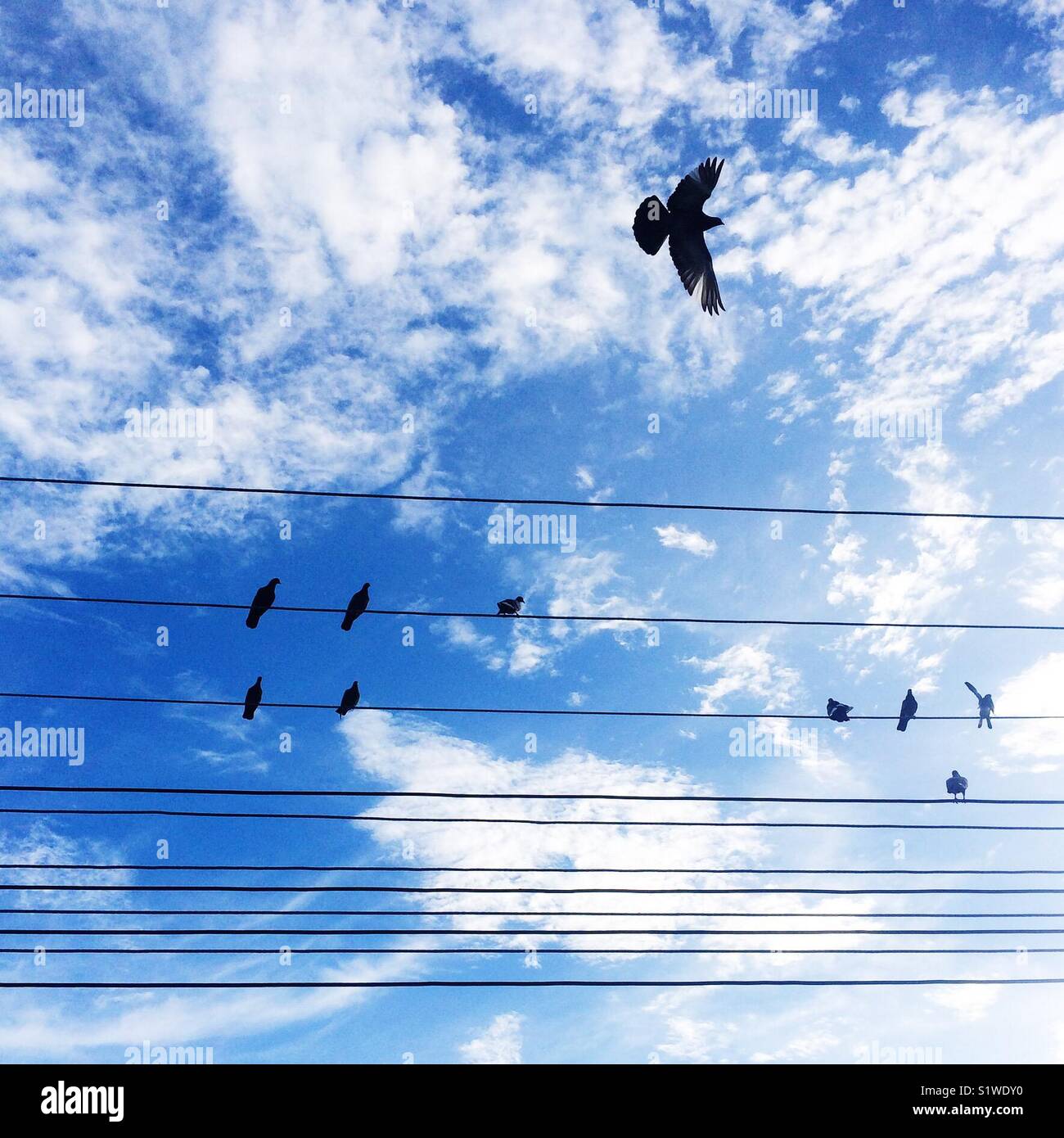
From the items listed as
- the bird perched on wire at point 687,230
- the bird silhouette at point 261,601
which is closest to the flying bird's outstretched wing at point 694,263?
the bird perched on wire at point 687,230

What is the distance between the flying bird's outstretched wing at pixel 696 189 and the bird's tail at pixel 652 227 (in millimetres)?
124

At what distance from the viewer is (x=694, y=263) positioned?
8.80 metres

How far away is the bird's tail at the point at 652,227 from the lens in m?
8.59

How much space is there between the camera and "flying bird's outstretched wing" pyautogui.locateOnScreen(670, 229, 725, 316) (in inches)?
341

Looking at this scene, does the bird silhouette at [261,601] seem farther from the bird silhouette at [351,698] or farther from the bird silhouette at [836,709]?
the bird silhouette at [836,709]

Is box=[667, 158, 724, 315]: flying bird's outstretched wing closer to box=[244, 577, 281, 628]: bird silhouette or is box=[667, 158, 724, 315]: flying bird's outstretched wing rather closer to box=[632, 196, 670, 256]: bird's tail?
box=[632, 196, 670, 256]: bird's tail

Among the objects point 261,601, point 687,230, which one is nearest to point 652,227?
point 687,230

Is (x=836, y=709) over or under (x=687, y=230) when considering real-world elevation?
under

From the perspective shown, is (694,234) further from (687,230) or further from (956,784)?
(956,784)

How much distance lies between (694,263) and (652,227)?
2.16 ft

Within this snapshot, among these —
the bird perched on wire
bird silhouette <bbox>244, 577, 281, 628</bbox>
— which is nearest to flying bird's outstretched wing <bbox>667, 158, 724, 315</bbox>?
the bird perched on wire

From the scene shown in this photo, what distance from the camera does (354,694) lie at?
1023 centimetres
